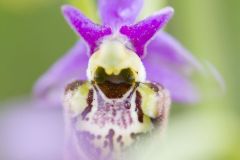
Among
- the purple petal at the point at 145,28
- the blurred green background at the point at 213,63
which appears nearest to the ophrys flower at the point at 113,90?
the purple petal at the point at 145,28

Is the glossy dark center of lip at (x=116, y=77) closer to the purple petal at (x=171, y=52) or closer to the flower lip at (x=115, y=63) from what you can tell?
the flower lip at (x=115, y=63)

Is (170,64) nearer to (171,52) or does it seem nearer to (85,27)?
(171,52)

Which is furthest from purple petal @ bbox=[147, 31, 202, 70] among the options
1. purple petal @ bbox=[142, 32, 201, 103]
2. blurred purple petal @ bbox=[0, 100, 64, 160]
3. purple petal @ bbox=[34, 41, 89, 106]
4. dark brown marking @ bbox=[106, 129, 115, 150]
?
blurred purple petal @ bbox=[0, 100, 64, 160]

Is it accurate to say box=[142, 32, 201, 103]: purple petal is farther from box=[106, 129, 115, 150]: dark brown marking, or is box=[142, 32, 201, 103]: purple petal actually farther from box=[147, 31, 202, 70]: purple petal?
box=[106, 129, 115, 150]: dark brown marking

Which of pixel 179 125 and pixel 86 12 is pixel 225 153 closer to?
pixel 179 125

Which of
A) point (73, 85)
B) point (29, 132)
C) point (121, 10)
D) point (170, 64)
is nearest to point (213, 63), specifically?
point (170, 64)

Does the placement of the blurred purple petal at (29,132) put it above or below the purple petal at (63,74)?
above
